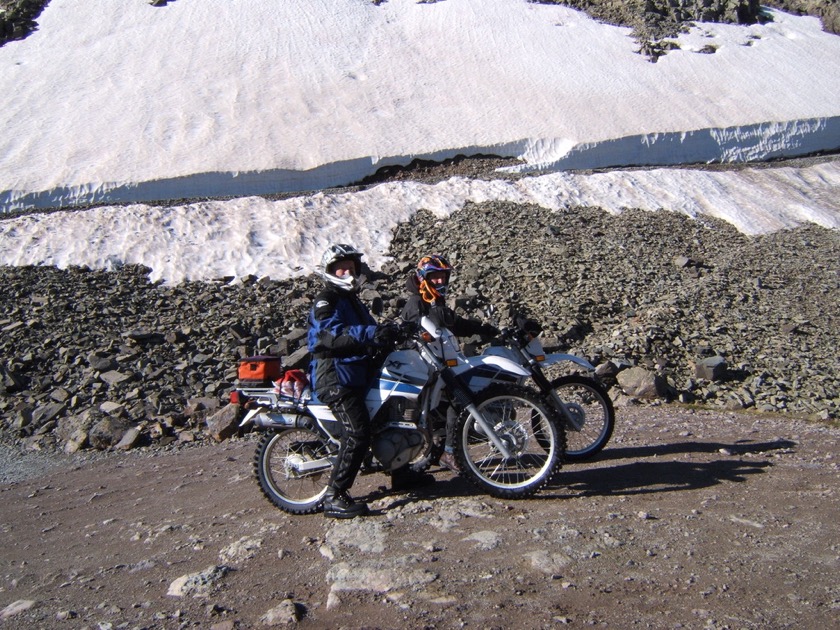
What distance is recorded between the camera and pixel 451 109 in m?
21.0

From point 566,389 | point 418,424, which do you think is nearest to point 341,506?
point 418,424

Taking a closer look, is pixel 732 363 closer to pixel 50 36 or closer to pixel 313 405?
pixel 313 405

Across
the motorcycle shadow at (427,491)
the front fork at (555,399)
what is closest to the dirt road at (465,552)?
the motorcycle shadow at (427,491)

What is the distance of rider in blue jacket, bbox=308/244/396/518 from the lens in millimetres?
5422

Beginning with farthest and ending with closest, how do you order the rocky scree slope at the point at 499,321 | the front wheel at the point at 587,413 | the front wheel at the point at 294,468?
the rocky scree slope at the point at 499,321 → the front wheel at the point at 587,413 → the front wheel at the point at 294,468

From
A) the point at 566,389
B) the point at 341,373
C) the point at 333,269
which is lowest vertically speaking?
the point at 566,389

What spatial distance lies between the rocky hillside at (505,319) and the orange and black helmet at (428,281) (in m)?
0.68

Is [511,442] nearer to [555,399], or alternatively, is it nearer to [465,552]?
[555,399]

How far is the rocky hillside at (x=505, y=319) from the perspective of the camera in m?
8.89

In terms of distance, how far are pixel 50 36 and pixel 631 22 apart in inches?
774

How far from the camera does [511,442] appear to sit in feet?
18.6

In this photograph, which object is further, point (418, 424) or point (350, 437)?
point (418, 424)

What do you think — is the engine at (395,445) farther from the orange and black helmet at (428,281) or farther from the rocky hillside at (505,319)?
the rocky hillside at (505,319)

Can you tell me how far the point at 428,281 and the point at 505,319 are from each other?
516cm
